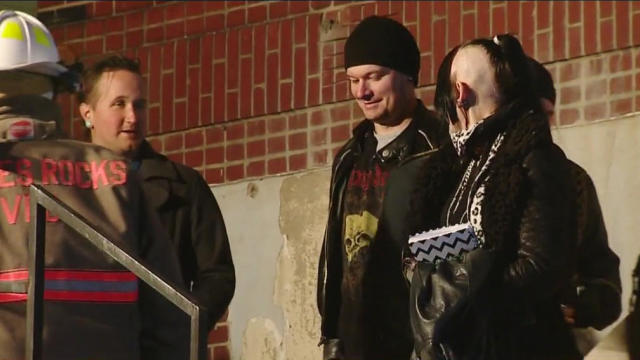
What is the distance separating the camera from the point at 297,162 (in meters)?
11.0

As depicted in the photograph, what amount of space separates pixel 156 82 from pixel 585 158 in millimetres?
2852

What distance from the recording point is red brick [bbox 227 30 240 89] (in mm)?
11430

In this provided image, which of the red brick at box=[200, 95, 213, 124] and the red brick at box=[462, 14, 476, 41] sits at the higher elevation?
the red brick at box=[462, 14, 476, 41]

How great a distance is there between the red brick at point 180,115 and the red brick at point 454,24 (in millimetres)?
1757

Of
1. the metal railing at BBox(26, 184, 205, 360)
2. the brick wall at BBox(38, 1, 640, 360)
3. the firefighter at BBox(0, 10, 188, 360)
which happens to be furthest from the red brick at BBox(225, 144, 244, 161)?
the metal railing at BBox(26, 184, 205, 360)

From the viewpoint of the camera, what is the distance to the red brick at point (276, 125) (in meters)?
11.2

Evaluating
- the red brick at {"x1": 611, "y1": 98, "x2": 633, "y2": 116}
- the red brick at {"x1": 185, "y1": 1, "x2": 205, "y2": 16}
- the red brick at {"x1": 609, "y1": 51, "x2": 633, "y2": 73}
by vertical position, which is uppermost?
the red brick at {"x1": 185, "y1": 1, "x2": 205, "y2": 16}

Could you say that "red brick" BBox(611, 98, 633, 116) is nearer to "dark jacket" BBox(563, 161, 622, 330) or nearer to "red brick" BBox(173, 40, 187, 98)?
"dark jacket" BBox(563, 161, 622, 330)

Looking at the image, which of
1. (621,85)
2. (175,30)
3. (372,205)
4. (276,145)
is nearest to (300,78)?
(276,145)

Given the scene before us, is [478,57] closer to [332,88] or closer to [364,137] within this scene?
[364,137]

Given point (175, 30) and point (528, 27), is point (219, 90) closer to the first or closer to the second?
point (175, 30)

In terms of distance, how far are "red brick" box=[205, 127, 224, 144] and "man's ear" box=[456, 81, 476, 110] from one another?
447 cm

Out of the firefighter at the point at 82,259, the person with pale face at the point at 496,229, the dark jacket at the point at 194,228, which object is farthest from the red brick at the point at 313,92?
the person with pale face at the point at 496,229

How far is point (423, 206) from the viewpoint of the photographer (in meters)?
7.06
